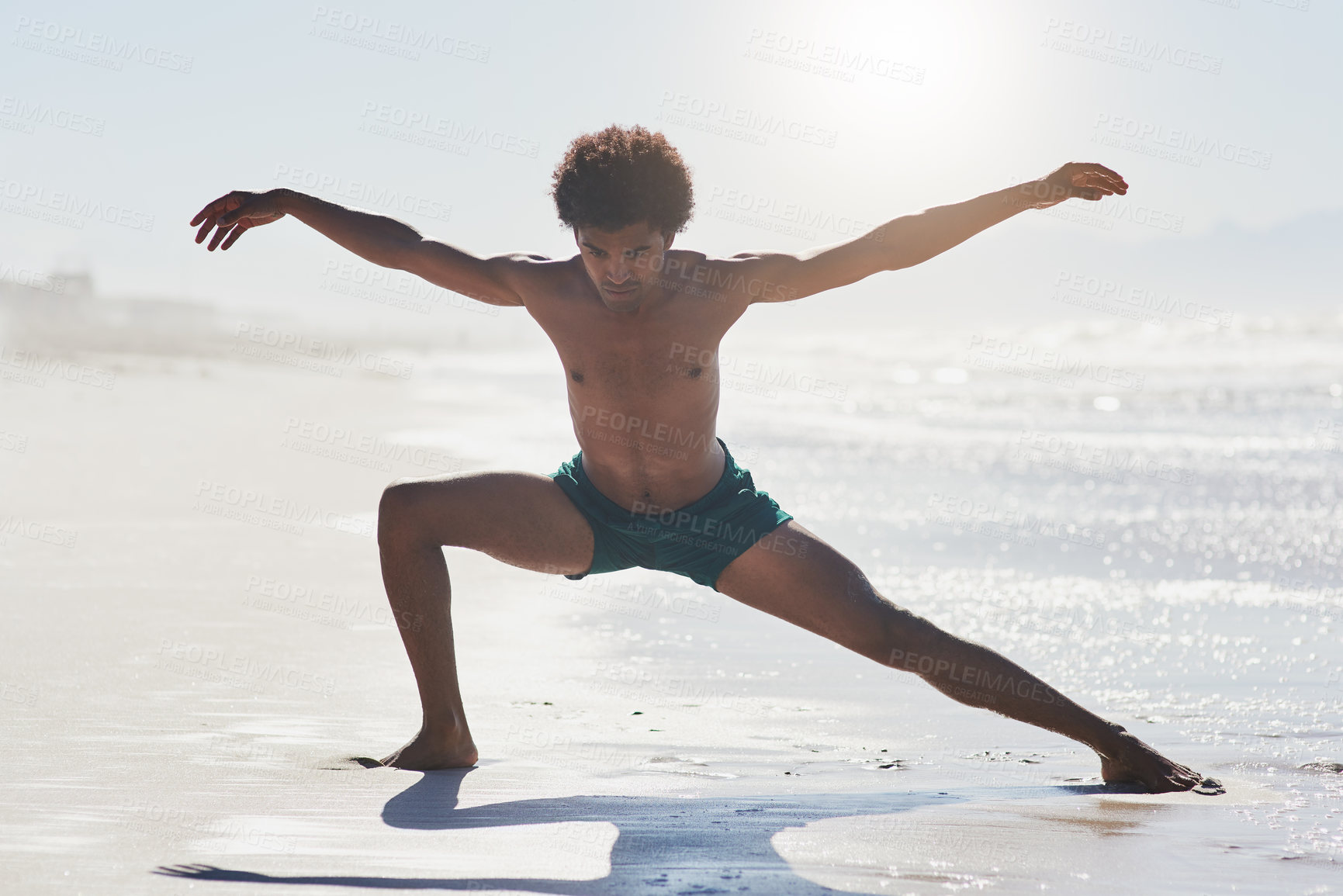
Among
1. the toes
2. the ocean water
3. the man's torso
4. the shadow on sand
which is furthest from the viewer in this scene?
the ocean water

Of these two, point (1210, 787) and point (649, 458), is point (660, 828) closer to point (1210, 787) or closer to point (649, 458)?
point (649, 458)

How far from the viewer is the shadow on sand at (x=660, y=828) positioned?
8.42 ft

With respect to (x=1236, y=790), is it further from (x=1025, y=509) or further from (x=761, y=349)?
(x=761, y=349)

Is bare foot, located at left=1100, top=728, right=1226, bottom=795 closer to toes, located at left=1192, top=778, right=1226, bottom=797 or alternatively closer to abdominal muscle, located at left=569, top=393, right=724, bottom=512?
toes, located at left=1192, top=778, right=1226, bottom=797

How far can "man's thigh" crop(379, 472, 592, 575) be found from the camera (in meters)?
3.70

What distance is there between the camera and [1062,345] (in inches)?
1577

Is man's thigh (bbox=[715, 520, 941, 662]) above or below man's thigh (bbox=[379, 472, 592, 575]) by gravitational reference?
below

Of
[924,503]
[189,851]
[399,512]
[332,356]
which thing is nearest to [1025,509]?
[924,503]

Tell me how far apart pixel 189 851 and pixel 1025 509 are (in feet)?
23.8

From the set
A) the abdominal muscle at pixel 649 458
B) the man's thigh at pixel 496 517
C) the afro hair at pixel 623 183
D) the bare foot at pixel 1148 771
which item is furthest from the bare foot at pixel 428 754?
the bare foot at pixel 1148 771

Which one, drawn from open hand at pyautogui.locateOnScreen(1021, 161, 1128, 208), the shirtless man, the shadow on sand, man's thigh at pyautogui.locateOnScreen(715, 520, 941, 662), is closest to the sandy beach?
the shadow on sand

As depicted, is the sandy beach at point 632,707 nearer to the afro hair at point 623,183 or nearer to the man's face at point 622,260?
the man's face at point 622,260

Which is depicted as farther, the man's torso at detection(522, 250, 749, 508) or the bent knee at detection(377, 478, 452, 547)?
the man's torso at detection(522, 250, 749, 508)

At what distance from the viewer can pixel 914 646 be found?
3.66m
